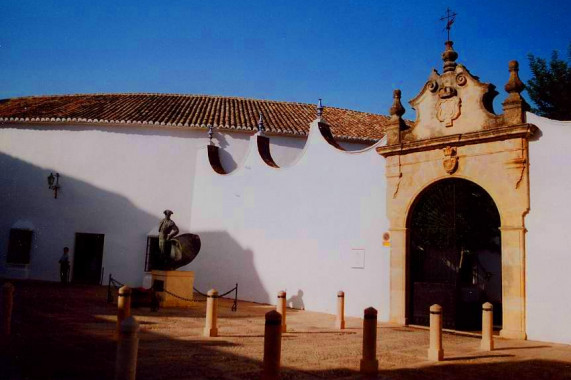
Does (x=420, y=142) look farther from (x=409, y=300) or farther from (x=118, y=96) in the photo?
(x=118, y=96)

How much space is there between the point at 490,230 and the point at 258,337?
1089cm

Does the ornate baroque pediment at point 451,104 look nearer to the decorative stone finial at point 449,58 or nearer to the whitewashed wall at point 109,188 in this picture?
the decorative stone finial at point 449,58

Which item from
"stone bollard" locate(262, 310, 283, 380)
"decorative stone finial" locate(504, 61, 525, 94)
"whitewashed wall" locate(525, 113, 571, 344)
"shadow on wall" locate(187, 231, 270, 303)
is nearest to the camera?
"stone bollard" locate(262, 310, 283, 380)

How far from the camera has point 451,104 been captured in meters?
11.8

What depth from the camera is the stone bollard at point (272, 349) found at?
5555 mm

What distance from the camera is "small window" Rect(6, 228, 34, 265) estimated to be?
20.9 meters

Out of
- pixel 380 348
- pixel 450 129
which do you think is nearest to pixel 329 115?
pixel 450 129

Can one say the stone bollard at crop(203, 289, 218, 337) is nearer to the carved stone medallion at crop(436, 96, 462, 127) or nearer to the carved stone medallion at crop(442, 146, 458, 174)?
the carved stone medallion at crop(442, 146, 458, 174)

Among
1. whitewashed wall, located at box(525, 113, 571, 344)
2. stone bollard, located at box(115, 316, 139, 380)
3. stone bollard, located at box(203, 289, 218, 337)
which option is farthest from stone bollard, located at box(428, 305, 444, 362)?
stone bollard, located at box(115, 316, 139, 380)

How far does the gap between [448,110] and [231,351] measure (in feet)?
24.7

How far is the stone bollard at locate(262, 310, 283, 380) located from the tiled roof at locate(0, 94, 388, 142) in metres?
15.5

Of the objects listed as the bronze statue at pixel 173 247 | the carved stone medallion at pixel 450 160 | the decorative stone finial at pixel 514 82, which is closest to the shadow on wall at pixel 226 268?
the bronze statue at pixel 173 247

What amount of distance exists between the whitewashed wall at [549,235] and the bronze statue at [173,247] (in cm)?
863

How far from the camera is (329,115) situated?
24.3 m
